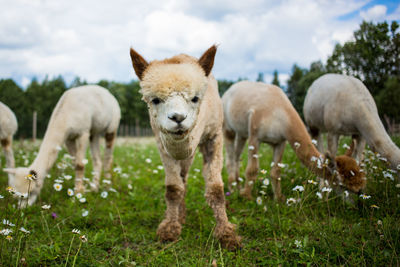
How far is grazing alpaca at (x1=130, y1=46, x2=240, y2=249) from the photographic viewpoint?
2223 millimetres

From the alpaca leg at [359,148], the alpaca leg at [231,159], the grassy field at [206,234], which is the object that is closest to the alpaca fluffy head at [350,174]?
the grassy field at [206,234]

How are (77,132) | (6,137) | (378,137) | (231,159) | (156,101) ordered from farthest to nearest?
1. (6,137)
2. (231,159)
3. (77,132)
4. (378,137)
5. (156,101)

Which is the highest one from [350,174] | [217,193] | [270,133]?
[270,133]

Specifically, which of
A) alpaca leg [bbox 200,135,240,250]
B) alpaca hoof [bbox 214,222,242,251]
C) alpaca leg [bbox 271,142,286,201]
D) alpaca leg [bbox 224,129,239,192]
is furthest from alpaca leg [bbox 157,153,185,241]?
alpaca leg [bbox 224,129,239,192]

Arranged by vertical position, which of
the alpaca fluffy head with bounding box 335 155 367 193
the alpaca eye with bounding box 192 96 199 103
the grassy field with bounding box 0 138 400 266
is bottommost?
the grassy field with bounding box 0 138 400 266

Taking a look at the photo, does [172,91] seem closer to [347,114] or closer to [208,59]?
[208,59]

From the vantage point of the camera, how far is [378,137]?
3.99m

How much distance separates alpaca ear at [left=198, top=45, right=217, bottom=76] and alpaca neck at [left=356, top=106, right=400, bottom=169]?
9.08 ft

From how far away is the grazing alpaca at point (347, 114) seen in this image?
3.97 meters

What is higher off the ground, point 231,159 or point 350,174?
point 350,174

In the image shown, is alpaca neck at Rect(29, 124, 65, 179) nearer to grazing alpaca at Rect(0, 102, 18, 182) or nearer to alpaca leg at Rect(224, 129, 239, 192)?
grazing alpaca at Rect(0, 102, 18, 182)

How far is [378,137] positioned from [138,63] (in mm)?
3507

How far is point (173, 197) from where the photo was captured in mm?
3225

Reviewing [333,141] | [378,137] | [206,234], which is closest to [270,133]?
[333,141]
